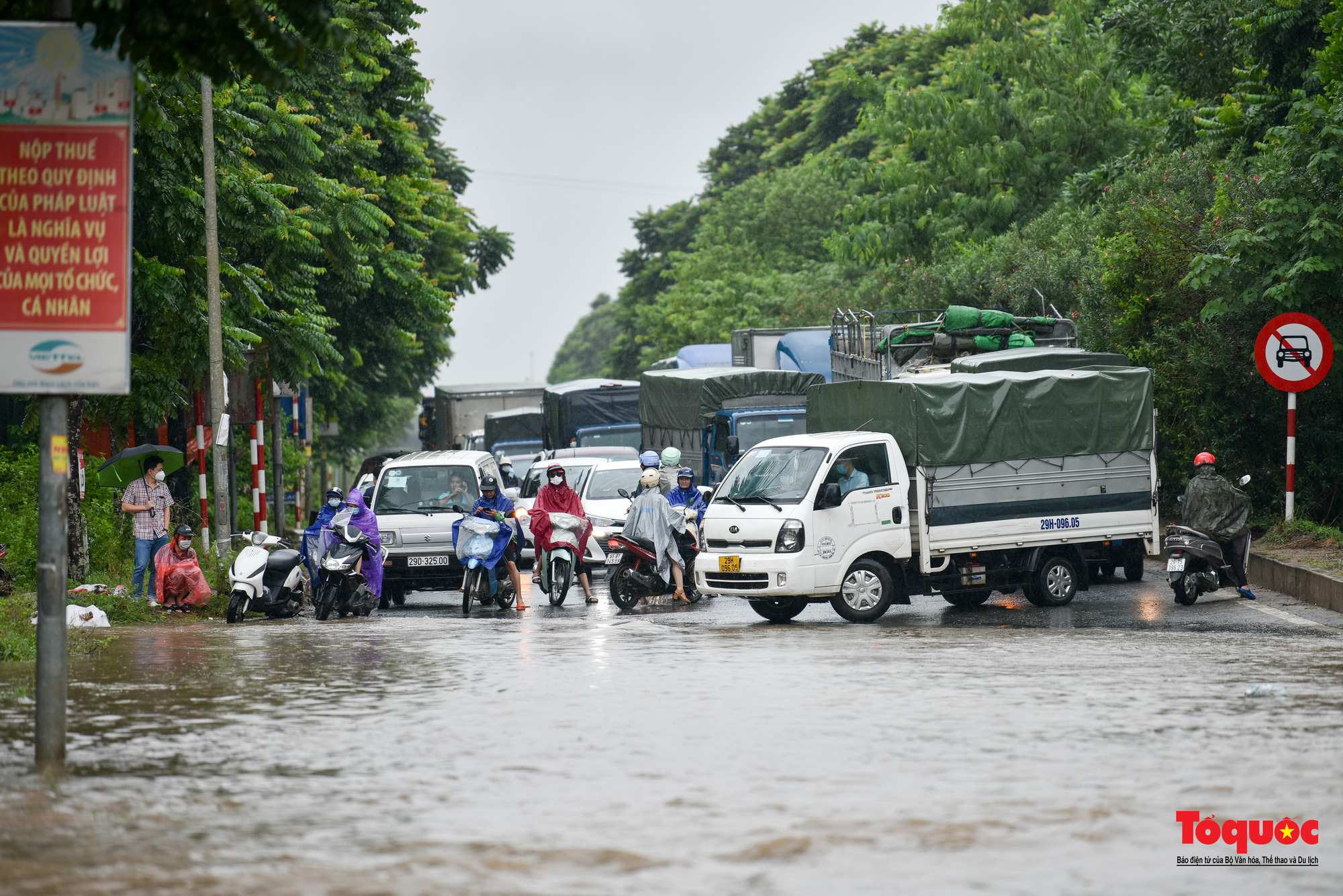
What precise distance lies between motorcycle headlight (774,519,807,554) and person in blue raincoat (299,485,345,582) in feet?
15.7

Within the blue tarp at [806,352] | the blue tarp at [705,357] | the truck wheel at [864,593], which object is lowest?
the truck wheel at [864,593]

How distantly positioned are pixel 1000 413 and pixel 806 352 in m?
13.3

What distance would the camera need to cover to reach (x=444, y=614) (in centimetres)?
1622

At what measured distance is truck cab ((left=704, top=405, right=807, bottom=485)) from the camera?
23000 millimetres

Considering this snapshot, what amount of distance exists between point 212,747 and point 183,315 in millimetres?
11573

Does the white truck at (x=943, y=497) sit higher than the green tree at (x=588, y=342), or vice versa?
the green tree at (x=588, y=342)

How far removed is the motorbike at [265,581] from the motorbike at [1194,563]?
917cm

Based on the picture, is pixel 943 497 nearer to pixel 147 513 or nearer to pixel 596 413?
pixel 147 513

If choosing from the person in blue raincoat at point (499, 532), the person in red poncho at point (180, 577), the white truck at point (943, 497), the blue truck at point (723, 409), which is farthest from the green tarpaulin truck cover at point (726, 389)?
the person in red poncho at point (180, 577)

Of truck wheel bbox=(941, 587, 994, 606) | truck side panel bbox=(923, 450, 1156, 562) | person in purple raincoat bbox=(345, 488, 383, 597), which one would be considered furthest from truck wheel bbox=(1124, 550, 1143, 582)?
person in purple raincoat bbox=(345, 488, 383, 597)

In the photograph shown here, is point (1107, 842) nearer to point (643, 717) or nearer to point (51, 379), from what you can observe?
point (643, 717)

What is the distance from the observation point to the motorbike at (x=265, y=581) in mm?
15375

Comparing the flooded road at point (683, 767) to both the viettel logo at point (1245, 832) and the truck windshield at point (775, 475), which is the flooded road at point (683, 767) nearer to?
the viettel logo at point (1245, 832)

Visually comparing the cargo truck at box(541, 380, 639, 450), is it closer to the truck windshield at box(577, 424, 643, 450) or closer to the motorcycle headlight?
the truck windshield at box(577, 424, 643, 450)
